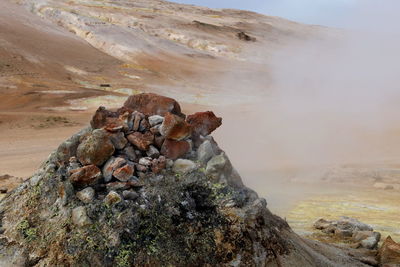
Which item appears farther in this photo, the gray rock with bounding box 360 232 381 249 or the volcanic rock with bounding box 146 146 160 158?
the gray rock with bounding box 360 232 381 249

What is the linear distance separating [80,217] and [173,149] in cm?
95

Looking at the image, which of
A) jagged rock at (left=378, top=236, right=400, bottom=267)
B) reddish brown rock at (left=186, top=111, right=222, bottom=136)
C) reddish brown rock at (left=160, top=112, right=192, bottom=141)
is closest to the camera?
reddish brown rock at (left=160, top=112, right=192, bottom=141)

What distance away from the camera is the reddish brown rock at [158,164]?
11.7ft

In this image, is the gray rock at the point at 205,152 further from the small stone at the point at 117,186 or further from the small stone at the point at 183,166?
the small stone at the point at 117,186

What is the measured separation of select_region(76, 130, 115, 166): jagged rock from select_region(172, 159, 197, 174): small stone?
1.73 feet

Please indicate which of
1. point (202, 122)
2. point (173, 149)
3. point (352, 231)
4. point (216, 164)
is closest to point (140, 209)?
point (173, 149)

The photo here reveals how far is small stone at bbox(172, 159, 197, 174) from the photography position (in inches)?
143

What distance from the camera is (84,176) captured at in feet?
11.1

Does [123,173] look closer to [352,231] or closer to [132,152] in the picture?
[132,152]

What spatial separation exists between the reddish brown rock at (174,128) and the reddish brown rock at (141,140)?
0.13 m

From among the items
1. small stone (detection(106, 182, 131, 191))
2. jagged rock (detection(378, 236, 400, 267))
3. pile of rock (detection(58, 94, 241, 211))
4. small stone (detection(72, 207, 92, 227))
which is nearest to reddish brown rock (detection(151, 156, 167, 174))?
pile of rock (detection(58, 94, 241, 211))

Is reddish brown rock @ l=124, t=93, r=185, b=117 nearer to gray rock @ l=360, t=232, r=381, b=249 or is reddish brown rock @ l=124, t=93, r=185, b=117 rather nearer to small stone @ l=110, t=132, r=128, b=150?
small stone @ l=110, t=132, r=128, b=150

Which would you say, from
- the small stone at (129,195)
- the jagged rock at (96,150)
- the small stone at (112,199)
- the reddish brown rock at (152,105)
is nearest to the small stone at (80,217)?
the small stone at (112,199)

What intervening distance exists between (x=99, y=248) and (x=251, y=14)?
182ft
